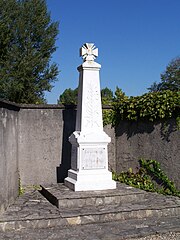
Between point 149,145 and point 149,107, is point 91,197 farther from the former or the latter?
point 149,107

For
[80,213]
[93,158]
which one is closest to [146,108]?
[93,158]

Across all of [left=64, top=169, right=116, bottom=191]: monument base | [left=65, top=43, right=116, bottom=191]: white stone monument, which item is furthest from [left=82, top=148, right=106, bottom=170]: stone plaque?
[left=64, top=169, right=116, bottom=191]: monument base

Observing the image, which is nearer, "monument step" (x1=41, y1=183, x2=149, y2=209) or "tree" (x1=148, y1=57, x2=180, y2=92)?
Answer: "monument step" (x1=41, y1=183, x2=149, y2=209)

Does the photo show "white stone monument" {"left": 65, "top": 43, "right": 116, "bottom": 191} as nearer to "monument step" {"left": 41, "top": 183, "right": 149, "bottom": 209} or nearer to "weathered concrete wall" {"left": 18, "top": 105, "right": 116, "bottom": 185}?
"monument step" {"left": 41, "top": 183, "right": 149, "bottom": 209}

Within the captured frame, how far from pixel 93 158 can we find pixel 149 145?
158 cm

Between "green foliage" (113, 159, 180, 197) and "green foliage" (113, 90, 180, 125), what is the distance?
3.75 ft

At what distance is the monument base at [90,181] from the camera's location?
6.49 m

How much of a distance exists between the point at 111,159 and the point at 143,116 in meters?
1.69

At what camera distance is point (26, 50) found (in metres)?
15.8

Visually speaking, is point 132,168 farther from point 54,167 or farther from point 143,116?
point 54,167

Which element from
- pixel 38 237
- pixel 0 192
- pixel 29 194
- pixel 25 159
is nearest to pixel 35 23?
pixel 25 159

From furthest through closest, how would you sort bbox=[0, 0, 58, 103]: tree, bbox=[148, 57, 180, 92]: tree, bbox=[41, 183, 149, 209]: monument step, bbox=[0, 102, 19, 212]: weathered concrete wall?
bbox=[148, 57, 180, 92]: tree → bbox=[0, 0, 58, 103]: tree → bbox=[41, 183, 149, 209]: monument step → bbox=[0, 102, 19, 212]: weathered concrete wall

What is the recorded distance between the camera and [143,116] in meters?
7.47

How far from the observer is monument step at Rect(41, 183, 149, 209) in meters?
5.80
